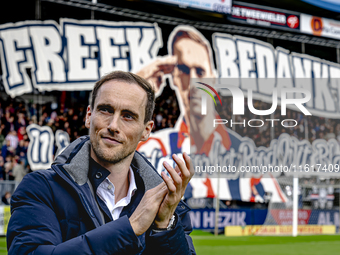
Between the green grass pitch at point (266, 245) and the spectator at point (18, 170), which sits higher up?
the spectator at point (18, 170)

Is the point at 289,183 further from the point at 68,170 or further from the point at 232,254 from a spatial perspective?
the point at 68,170

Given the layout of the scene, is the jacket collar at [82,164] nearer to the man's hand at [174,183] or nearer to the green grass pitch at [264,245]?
the man's hand at [174,183]

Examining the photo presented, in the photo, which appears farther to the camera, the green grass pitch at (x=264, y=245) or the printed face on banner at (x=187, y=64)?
the printed face on banner at (x=187, y=64)

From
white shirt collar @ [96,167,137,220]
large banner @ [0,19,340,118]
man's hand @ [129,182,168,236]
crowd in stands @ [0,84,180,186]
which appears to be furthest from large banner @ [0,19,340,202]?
man's hand @ [129,182,168,236]

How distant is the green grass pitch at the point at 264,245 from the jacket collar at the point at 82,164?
23.7 ft

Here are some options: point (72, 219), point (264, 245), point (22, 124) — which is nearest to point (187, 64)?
point (22, 124)

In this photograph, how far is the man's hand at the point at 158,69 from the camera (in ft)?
45.3

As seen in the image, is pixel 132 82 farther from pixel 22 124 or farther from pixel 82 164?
pixel 22 124

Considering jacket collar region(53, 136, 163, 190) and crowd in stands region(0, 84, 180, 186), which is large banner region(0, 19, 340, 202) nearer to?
crowd in stands region(0, 84, 180, 186)

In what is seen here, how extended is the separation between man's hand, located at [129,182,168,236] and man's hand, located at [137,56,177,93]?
486 inches

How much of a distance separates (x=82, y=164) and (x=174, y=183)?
1.16 feet

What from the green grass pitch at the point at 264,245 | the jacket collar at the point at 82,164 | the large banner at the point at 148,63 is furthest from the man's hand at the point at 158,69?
the jacket collar at the point at 82,164

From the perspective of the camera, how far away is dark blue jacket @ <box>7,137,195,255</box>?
1.41m

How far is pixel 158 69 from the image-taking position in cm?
1396
